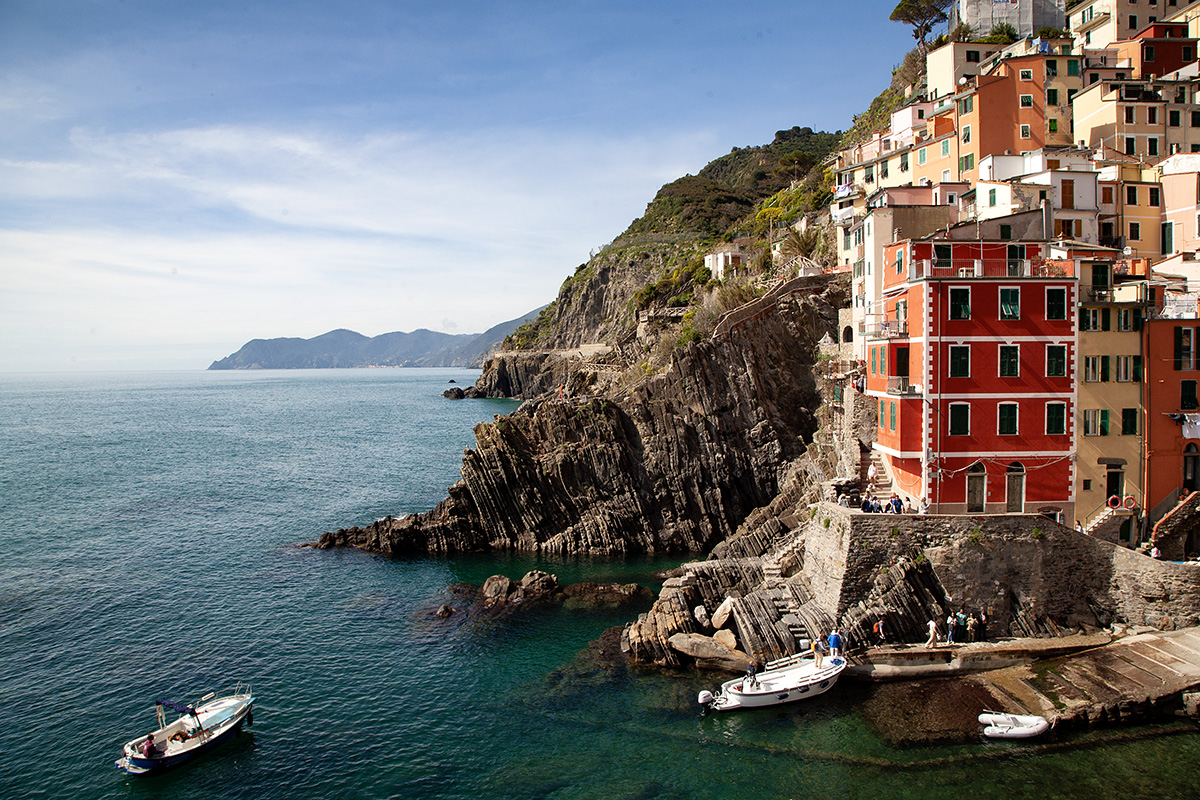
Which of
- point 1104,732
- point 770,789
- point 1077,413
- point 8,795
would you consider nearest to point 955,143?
point 1077,413

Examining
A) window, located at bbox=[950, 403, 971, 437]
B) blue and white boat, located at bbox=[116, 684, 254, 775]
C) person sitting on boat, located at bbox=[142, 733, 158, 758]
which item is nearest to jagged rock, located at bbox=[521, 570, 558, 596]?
blue and white boat, located at bbox=[116, 684, 254, 775]

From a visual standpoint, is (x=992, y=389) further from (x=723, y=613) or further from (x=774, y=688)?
(x=774, y=688)

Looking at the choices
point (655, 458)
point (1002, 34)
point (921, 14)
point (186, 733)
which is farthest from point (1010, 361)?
point (921, 14)

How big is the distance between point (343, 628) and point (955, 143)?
51.7m

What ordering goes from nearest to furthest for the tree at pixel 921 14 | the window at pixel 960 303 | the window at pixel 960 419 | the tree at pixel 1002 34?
the window at pixel 960 303
the window at pixel 960 419
the tree at pixel 1002 34
the tree at pixel 921 14

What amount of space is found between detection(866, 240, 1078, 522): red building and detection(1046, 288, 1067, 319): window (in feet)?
0.12

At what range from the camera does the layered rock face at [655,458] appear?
47.3 m

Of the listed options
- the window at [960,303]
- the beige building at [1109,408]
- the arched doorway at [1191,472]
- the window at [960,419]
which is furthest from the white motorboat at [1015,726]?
the window at [960,303]

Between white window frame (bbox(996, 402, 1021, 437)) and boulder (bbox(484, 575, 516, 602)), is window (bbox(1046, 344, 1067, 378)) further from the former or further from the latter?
boulder (bbox(484, 575, 516, 602))

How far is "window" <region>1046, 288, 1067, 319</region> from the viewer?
1156 inches

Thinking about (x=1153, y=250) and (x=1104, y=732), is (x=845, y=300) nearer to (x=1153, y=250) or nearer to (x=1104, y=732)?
(x=1153, y=250)

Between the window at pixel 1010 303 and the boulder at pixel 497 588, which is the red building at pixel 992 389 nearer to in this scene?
the window at pixel 1010 303

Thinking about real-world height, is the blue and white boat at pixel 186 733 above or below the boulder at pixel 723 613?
below

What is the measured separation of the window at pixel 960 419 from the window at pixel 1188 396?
29.8ft
